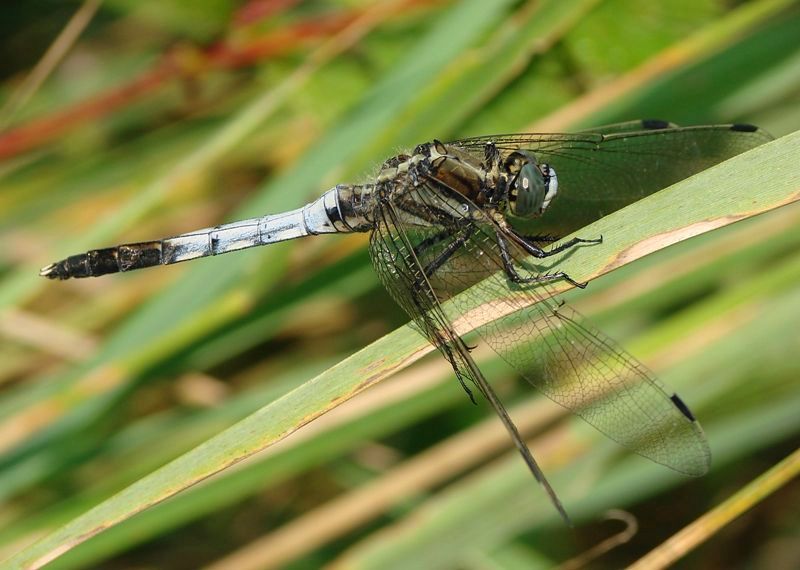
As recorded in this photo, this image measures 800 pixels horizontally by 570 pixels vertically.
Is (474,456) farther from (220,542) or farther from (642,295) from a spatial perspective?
(220,542)

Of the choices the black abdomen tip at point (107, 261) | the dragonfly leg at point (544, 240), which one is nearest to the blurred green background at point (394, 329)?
the black abdomen tip at point (107, 261)

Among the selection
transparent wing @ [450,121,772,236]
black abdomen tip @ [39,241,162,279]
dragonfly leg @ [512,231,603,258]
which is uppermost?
black abdomen tip @ [39,241,162,279]

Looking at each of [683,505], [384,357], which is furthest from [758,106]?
[384,357]

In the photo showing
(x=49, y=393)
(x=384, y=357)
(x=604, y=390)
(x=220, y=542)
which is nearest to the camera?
(x=384, y=357)

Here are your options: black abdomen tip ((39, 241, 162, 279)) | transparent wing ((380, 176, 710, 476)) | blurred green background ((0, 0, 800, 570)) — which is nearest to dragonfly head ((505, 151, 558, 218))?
transparent wing ((380, 176, 710, 476))

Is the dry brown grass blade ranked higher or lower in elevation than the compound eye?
lower

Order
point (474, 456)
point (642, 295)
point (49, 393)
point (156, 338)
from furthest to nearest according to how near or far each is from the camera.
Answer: point (474, 456) < point (642, 295) < point (49, 393) < point (156, 338)

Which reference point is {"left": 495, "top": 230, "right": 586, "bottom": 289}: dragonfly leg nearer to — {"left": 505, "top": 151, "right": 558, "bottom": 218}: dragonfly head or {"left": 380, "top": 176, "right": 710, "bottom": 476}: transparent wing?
{"left": 380, "top": 176, "right": 710, "bottom": 476}: transparent wing

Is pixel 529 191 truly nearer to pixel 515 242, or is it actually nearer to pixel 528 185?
pixel 528 185
